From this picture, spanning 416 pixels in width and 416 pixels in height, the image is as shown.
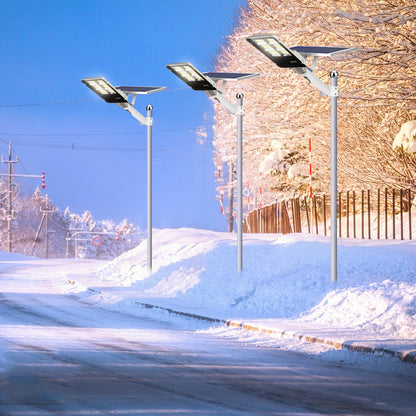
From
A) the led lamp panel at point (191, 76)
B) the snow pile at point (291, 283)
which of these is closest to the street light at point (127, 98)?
the snow pile at point (291, 283)

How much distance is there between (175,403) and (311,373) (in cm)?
238

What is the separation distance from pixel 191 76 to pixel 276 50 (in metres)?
3.93

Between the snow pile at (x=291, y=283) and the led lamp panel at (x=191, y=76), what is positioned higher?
the led lamp panel at (x=191, y=76)

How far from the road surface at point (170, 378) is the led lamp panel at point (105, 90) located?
9005 mm

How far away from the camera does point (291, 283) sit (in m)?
16.7

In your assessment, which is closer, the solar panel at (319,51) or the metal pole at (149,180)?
the solar panel at (319,51)

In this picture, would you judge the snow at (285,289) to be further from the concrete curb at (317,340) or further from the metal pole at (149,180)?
the metal pole at (149,180)

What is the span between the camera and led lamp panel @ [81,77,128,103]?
20.9 m

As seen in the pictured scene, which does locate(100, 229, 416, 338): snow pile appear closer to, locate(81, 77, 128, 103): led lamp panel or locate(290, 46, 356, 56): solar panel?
locate(290, 46, 356, 56): solar panel

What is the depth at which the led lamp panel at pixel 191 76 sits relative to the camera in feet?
61.7

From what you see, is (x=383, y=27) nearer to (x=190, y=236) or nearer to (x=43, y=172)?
(x=190, y=236)

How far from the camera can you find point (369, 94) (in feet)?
80.7

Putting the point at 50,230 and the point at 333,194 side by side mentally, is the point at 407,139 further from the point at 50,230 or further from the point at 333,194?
the point at 50,230

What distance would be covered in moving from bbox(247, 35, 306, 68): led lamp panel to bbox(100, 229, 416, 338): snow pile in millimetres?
4580
